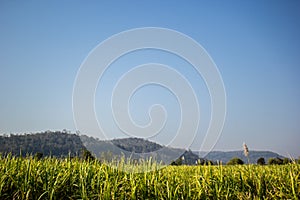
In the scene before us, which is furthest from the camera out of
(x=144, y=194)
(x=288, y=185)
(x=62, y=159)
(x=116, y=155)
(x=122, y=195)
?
(x=62, y=159)

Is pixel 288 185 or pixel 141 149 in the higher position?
pixel 141 149

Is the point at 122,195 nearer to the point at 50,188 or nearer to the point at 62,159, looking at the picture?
the point at 50,188

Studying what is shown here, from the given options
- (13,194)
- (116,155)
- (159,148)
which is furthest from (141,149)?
(13,194)

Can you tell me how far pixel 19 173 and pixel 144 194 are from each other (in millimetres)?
2096

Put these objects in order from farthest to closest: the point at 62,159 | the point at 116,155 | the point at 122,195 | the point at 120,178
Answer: the point at 62,159 < the point at 116,155 < the point at 120,178 < the point at 122,195

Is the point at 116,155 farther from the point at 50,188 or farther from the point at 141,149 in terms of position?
the point at 50,188

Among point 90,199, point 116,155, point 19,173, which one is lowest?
point 90,199

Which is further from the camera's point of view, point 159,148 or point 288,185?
point 159,148

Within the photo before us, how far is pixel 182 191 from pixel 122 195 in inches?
40.0

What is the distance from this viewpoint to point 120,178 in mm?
5387

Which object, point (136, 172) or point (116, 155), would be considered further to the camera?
point (116, 155)

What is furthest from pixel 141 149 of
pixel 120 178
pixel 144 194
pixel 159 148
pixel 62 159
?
pixel 144 194

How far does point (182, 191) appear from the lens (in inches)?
185

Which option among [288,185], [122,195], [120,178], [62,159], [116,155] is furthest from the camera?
[62,159]
